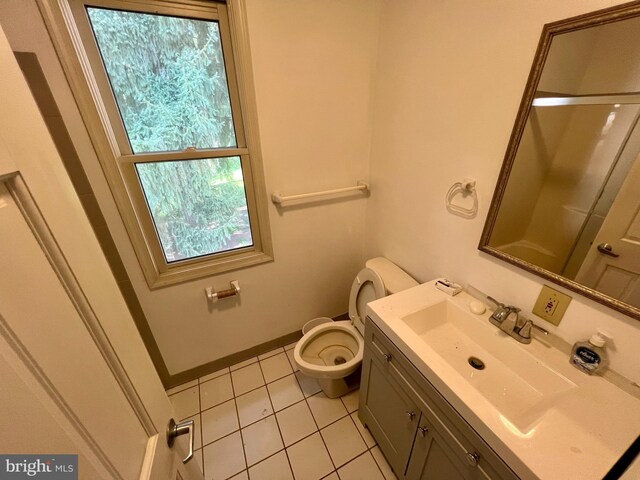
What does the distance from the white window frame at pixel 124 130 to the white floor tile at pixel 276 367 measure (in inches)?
32.1

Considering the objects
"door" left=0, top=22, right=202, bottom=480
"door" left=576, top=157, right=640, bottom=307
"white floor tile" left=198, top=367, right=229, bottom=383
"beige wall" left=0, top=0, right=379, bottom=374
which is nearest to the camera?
"door" left=0, top=22, right=202, bottom=480

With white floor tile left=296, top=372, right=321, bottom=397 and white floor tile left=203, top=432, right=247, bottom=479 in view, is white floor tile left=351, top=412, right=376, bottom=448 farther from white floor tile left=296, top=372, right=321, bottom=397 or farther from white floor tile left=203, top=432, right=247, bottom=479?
white floor tile left=203, top=432, right=247, bottom=479

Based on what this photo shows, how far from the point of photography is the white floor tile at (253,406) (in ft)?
5.18

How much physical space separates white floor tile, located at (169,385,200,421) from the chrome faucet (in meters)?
1.77

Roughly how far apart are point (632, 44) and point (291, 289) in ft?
5.98

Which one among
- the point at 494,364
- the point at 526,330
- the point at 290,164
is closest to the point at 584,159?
the point at 526,330

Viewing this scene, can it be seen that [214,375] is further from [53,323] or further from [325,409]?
[53,323]

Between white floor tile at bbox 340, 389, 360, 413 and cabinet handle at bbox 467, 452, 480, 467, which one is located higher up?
cabinet handle at bbox 467, 452, 480, 467

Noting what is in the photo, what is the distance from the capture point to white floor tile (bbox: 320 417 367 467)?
4.59 feet

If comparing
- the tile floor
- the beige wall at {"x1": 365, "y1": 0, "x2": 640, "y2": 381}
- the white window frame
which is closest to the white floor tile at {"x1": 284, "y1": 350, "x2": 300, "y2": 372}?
the tile floor

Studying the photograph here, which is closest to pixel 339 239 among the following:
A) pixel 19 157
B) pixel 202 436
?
pixel 202 436

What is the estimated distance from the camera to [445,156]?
1.24 m

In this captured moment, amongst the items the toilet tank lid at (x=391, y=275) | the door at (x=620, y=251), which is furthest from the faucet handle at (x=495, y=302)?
the toilet tank lid at (x=391, y=275)

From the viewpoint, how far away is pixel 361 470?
1343 mm
